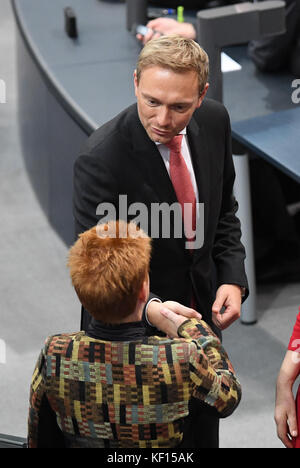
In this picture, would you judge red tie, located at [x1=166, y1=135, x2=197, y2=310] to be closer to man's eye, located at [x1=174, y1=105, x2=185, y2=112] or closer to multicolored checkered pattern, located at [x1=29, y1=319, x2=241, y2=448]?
man's eye, located at [x1=174, y1=105, x2=185, y2=112]

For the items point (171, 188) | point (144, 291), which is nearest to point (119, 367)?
point (144, 291)

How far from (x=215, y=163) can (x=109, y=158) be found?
276 mm

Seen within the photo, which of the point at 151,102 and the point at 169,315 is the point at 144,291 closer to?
the point at 169,315

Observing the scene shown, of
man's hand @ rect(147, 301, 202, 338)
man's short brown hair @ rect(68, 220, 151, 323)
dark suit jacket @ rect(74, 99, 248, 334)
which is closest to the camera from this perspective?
man's short brown hair @ rect(68, 220, 151, 323)

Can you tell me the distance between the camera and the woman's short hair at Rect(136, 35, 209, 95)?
1831 millimetres

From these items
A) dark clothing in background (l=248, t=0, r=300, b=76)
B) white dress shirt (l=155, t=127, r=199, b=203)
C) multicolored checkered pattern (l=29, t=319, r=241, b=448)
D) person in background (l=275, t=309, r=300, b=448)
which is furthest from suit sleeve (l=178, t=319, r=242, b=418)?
dark clothing in background (l=248, t=0, r=300, b=76)

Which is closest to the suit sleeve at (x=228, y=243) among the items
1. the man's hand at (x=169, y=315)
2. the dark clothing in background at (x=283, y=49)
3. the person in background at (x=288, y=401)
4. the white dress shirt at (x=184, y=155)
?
the white dress shirt at (x=184, y=155)

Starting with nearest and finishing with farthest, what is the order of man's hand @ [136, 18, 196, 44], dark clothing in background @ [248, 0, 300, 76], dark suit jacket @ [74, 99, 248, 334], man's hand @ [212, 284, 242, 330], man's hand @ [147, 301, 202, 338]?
man's hand @ [147, 301, 202, 338], dark suit jacket @ [74, 99, 248, 334], man's hand @ [212, 284, 242, 330], dark clothing in background @ [248, 0, 300, 76], man's hand @ [136, 18, 196, 44]

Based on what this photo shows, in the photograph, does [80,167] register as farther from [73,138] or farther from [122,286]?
[73,138]

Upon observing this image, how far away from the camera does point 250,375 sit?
119 inches

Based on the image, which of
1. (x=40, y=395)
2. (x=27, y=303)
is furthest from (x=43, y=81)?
(x=40, y=395)

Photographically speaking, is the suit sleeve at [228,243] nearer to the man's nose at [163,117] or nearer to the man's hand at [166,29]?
the man's nose at [163,117]

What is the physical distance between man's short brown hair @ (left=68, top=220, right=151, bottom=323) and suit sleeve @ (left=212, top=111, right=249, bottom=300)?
55cm

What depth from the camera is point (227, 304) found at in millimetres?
2133
